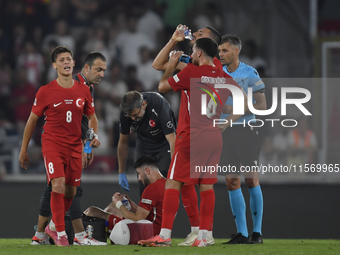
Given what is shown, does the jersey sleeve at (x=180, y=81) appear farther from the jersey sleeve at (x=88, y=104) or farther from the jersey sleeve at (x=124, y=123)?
the jersey sleeve at (x=124, y=123)

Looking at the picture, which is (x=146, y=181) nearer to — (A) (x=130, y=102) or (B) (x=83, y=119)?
(A) (x=130, y=102)

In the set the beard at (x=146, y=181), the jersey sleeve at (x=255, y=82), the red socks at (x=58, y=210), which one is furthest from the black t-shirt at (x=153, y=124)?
the red socks at (x=58, y=210)

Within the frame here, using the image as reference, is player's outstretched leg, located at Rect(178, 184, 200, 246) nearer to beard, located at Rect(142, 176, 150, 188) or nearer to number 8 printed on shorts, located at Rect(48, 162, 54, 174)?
beard, located at Rect(142, 176, 150, 188)

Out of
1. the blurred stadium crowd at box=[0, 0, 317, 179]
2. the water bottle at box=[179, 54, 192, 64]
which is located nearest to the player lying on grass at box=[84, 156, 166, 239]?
the water bottle at box=[179, 54, 192, 64]

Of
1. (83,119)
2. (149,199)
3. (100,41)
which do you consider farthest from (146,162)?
(100,41)

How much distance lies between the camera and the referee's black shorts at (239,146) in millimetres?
5273

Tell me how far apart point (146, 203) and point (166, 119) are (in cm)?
90

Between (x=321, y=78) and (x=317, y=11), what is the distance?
6.14ft

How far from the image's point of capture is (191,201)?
16.8ft

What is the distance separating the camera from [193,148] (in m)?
4.53

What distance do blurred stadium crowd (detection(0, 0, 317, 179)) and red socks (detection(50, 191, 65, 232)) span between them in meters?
3.97

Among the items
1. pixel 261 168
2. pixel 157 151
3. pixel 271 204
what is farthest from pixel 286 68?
pixel 157 151

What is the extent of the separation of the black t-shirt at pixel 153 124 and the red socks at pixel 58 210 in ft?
4.09

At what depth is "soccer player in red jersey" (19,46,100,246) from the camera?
4719mm
